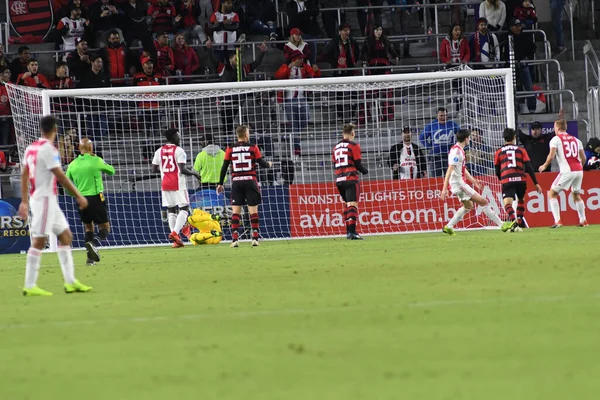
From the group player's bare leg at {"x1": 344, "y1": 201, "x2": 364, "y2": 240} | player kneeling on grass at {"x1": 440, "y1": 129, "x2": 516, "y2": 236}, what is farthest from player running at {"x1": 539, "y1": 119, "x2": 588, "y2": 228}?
player's bare leg at {"x1": 344, "y1": 201, "x2": 364, "y2": 240}

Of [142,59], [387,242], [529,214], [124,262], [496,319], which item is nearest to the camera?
[496,319]

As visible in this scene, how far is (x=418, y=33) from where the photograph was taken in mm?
29359

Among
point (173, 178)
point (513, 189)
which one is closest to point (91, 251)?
point (173, 178)

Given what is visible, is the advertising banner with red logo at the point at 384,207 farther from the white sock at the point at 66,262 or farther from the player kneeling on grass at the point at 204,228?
the white sock at the point at 66,262

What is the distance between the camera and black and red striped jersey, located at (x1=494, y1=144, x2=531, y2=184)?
20.7 m

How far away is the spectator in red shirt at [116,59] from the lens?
2595cm

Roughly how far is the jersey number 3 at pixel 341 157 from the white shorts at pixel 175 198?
2891 mm

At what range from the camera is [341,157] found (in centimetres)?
2047

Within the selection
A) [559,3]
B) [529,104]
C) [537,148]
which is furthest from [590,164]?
[559,3]

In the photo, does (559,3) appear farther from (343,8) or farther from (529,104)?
(343,8)

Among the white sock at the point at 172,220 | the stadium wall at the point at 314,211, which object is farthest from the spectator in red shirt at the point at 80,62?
the white sock at the point at 172,220

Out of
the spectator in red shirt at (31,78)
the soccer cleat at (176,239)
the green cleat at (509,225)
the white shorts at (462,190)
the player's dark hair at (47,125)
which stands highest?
the spectator in red shirt at (31,78)

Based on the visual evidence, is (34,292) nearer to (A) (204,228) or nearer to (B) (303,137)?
(A) (204,228)

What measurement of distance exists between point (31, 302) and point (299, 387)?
5.61 m
